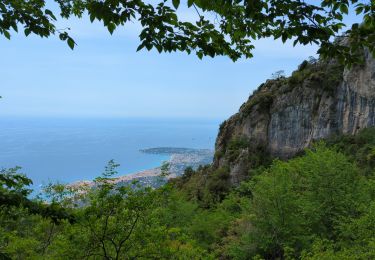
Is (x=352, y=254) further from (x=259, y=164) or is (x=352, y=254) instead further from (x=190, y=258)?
(x=259, y=164)

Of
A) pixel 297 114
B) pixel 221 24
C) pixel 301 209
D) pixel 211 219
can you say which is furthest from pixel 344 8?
pixel 297 114

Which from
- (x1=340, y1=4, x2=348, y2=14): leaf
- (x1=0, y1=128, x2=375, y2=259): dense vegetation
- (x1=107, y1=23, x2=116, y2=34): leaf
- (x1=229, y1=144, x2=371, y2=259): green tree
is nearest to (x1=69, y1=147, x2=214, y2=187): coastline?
(x1=0, y1=128, x2=375, y2=259): dense vegetation

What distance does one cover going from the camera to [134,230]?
31.9 ft

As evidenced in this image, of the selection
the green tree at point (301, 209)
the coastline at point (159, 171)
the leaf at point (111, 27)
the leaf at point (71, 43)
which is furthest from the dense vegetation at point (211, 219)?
the leaf at point (111, 27)

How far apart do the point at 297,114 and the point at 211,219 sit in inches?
1277

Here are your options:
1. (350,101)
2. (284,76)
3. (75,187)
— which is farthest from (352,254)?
(284,76)

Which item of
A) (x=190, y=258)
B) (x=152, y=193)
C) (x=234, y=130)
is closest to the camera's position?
(x=152, y=193)

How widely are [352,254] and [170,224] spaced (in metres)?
19.3

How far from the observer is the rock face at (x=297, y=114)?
50.0m

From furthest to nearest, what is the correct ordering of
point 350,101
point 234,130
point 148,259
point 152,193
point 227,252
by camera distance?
point 234,130, point 350,101, point 227,252, point 148,259, point 152,193

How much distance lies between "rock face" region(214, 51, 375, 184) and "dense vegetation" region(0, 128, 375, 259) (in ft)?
17.2

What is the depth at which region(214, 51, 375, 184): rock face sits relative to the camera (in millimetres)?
49969

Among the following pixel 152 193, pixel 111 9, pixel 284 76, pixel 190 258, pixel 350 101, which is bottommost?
pixel 190 258

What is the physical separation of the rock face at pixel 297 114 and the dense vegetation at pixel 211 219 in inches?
206
